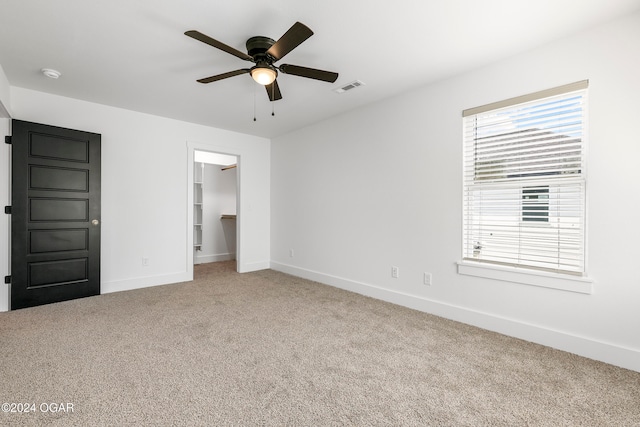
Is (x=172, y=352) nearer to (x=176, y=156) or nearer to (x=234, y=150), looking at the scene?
(x=176, y=156)

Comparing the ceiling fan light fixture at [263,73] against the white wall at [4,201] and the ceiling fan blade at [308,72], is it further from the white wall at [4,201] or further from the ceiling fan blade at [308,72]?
the white wall at [4,201]

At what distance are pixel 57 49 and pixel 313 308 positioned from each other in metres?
3.50

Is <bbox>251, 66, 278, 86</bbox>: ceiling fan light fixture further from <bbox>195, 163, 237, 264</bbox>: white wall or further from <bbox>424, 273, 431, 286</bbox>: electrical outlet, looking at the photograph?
<bbox>195, 163, 237, 264</bbox>: white wall

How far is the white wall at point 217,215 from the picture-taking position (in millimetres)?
6492

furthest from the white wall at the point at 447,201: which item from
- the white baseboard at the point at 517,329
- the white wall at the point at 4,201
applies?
the white wall at the point at 4,201

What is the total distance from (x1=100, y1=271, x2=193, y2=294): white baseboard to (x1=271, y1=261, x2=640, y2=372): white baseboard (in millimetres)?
2643

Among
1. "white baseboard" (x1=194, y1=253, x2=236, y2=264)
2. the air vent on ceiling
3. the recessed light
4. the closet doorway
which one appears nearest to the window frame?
the air vent on ceiling

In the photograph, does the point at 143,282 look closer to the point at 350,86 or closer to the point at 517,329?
the point at 350,86

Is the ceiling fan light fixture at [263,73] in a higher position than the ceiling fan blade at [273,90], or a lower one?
lower

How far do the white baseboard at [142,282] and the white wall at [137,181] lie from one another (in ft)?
0.04

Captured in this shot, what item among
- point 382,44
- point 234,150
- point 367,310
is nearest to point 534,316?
point 367,310

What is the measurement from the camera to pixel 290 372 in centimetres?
205

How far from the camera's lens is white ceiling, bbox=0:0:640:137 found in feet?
6.82

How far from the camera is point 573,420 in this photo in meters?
1.61
